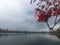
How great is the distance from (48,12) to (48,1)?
38 centimetres

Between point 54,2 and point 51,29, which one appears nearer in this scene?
point 54,2

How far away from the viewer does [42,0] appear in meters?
6.02

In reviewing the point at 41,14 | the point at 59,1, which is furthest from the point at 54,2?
the point at 41,14

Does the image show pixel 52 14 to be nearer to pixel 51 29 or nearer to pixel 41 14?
pixel 41 14

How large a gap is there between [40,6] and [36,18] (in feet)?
1.44

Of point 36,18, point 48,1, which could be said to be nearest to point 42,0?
point 48,1

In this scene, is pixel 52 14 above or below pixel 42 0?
below

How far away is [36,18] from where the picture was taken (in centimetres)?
582

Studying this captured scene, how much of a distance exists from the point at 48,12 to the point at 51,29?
29.4 inches

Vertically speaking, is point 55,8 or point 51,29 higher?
point 55,8

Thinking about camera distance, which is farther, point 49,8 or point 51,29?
point 51,29

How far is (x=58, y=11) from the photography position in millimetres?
5883

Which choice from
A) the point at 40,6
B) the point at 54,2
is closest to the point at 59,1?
the point at 54,2

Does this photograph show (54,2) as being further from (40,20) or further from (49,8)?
(40,20)
